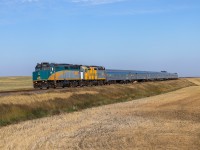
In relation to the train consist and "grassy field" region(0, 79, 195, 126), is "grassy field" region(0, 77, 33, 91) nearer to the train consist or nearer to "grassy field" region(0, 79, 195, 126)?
the train consist

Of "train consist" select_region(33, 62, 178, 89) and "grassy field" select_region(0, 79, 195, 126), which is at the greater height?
"train consist" select_region(33, 62, 178, 89)

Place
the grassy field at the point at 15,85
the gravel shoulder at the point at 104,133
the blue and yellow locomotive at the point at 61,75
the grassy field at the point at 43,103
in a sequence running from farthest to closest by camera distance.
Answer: the grassy field at the point at 15,85, the blue and yellow locomotive at the point at 61,75, the grassy field at the point at 43,103, the gravel shoulder at the point at 104,133

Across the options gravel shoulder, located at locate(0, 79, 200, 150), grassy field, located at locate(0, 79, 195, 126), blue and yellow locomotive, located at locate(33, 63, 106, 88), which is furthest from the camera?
blue and yellow locomotive, located at locate(33, 63, 106, 88)

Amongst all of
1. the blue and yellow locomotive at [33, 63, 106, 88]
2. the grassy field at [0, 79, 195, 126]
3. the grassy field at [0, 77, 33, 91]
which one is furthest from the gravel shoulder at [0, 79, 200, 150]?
the grassy field at [0, 77, 33, 91]

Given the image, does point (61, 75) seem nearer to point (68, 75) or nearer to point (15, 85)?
point (68, 75)

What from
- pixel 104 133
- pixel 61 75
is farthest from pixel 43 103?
pixel 61 75

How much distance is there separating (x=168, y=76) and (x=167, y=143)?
112m

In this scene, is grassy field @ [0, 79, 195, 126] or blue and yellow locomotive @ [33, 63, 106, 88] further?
blue and yellow locomotive @ [33, 63, 106, 88]

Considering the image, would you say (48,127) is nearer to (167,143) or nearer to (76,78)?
(167,143)

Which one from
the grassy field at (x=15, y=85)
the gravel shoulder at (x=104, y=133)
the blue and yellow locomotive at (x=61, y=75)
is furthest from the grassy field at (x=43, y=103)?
the grassy field at (x=15, y=85)

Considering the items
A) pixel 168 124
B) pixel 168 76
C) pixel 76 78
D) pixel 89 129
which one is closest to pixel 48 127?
pixel 89 129

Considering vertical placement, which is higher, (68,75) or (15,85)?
(68,75)

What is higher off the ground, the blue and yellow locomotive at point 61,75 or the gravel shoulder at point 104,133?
the blue and yellow locomotive at point 61,75

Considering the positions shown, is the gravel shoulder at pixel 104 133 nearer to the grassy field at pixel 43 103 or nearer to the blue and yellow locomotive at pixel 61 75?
the grassy field at pixel 43 103
